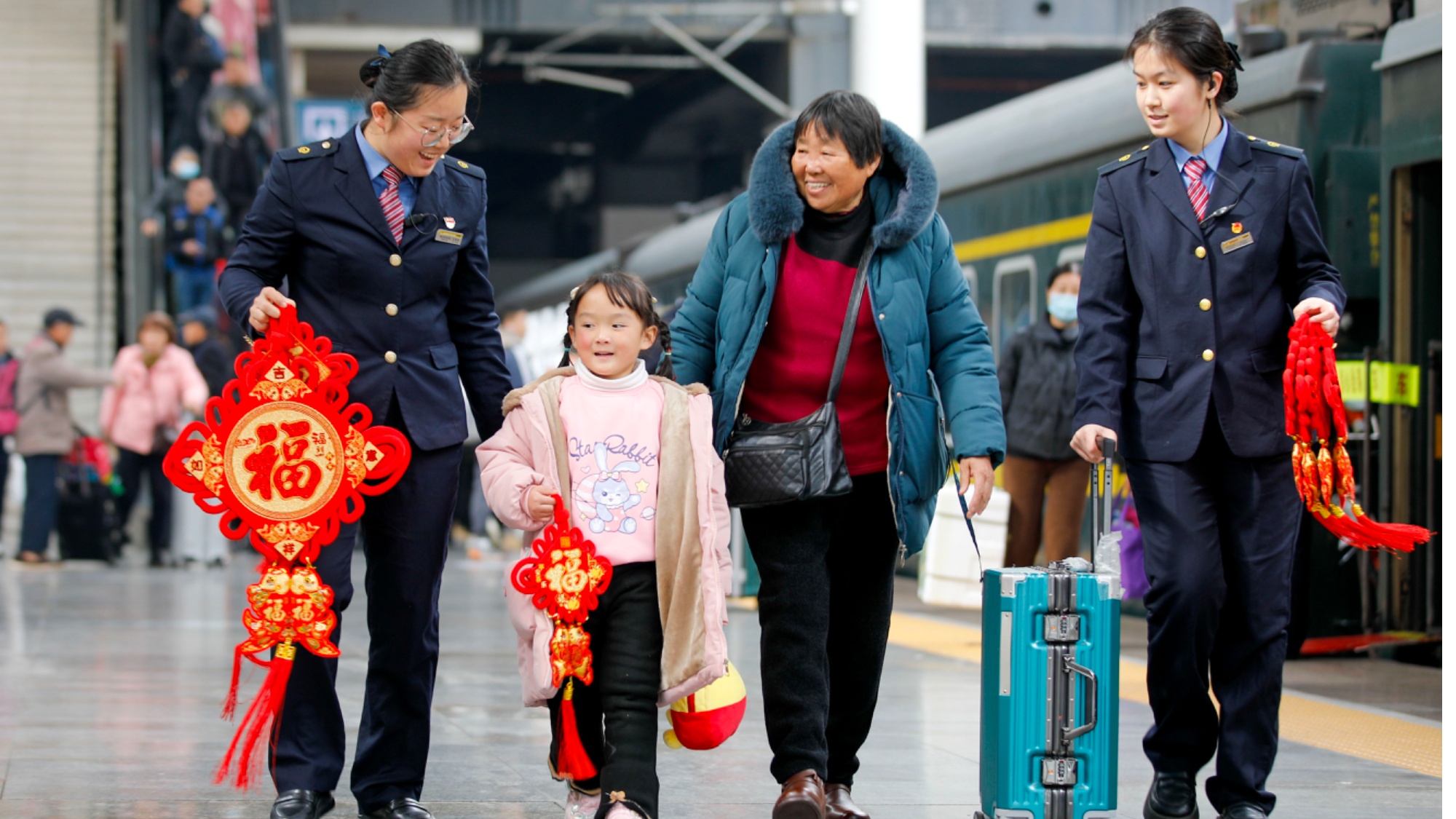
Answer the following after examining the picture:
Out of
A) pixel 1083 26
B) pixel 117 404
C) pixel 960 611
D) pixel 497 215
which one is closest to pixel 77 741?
pixel 960 611

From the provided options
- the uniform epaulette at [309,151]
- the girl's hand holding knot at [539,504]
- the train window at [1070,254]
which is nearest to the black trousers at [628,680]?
the girl's hand holding knot at [539,504]

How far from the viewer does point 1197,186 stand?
4734 mm

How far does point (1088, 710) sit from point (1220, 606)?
19.0 inches

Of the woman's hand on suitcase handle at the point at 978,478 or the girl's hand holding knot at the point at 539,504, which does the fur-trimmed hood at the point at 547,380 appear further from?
the woman's hand on suitcase handle at the point at 978,478

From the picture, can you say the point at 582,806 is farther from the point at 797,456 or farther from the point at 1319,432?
the point at 1319,432

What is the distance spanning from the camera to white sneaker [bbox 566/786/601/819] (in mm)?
4352

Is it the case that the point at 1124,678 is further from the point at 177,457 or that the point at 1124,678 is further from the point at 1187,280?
the point at 177,457

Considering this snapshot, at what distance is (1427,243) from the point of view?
8.13 metres

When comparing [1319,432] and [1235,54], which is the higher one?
[1235,54]

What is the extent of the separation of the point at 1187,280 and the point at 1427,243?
395 centimetres

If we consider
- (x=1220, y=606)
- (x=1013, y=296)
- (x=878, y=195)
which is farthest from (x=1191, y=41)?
(x=1013, y=296)

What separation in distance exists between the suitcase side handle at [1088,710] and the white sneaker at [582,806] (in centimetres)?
103

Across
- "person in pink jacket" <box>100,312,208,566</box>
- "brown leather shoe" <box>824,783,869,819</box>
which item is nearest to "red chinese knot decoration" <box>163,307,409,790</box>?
"brown leather shoe" <box>824,783,869,819</box>

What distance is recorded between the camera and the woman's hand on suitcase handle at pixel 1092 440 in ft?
14.8
